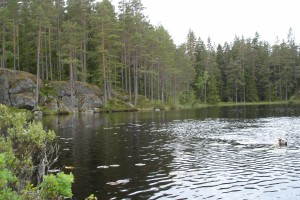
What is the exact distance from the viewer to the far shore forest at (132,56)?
68938mm

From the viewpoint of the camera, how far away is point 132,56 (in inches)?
3268

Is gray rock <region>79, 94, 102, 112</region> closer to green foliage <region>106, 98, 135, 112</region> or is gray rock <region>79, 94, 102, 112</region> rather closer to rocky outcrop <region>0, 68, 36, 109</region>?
green foliage <region>106, 98, 135, 112</region>

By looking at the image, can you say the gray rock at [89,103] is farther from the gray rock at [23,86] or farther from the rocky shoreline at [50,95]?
the gray rock at [23,86]

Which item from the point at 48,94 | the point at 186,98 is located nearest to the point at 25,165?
the point at 48,94

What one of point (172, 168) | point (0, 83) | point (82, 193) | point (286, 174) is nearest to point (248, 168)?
point (286, 174)

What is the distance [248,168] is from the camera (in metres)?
18.7

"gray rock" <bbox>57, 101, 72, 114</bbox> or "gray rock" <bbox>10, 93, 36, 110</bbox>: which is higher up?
"gray rock" <bbox>10, 93, 36, 110</bbox>

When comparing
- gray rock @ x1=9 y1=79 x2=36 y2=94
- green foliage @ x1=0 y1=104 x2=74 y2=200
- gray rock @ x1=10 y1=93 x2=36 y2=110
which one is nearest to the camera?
green foliage @ x1=0 y1=104 x2=74 y2=200

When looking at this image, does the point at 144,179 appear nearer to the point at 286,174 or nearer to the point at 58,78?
the point at 286,174

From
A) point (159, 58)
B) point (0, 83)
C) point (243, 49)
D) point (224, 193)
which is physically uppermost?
point (243, 49)

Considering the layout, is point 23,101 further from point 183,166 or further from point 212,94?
point 212,94

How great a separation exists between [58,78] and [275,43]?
92.3 m

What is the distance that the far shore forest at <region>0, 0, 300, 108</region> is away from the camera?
68.9 meters

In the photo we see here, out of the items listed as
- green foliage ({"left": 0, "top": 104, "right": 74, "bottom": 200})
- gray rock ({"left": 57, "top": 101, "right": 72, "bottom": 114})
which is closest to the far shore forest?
gray rock ({"left": 57, "top": 101, "right": 72, "bottom": 114})
